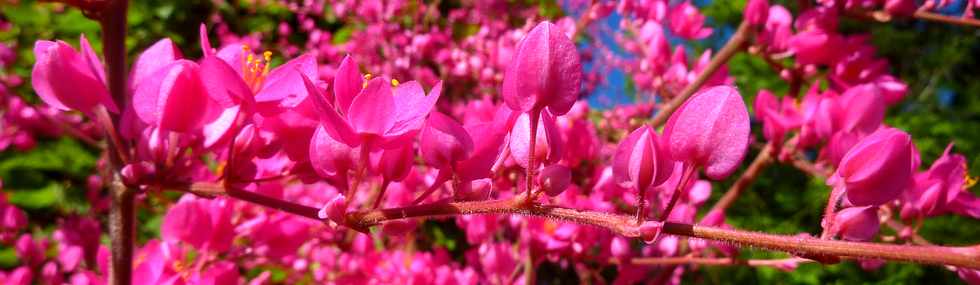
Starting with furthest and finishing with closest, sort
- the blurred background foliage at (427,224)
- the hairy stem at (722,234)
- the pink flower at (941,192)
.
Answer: the blurred background foliage at (427,224), the pink flower at (941,192), the hairy stem at (722,234)

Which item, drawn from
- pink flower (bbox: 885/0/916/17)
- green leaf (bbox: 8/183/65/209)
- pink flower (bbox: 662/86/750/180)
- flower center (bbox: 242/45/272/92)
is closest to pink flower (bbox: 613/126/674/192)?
pink flower (bbox: 662/86/750/180)

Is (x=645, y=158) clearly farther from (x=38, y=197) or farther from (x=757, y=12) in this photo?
(x=38, y=197)

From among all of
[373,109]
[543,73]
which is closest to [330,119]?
[373,109]

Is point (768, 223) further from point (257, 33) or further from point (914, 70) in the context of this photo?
point (914, 70)

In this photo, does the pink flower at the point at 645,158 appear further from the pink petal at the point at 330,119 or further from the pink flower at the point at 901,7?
the pink flower at the point at 901,7

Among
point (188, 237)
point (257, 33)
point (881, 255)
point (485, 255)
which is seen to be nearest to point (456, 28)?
point (257, 33)

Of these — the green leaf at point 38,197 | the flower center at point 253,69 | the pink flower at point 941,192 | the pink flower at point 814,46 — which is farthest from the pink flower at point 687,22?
the green leaf at point 38,197
